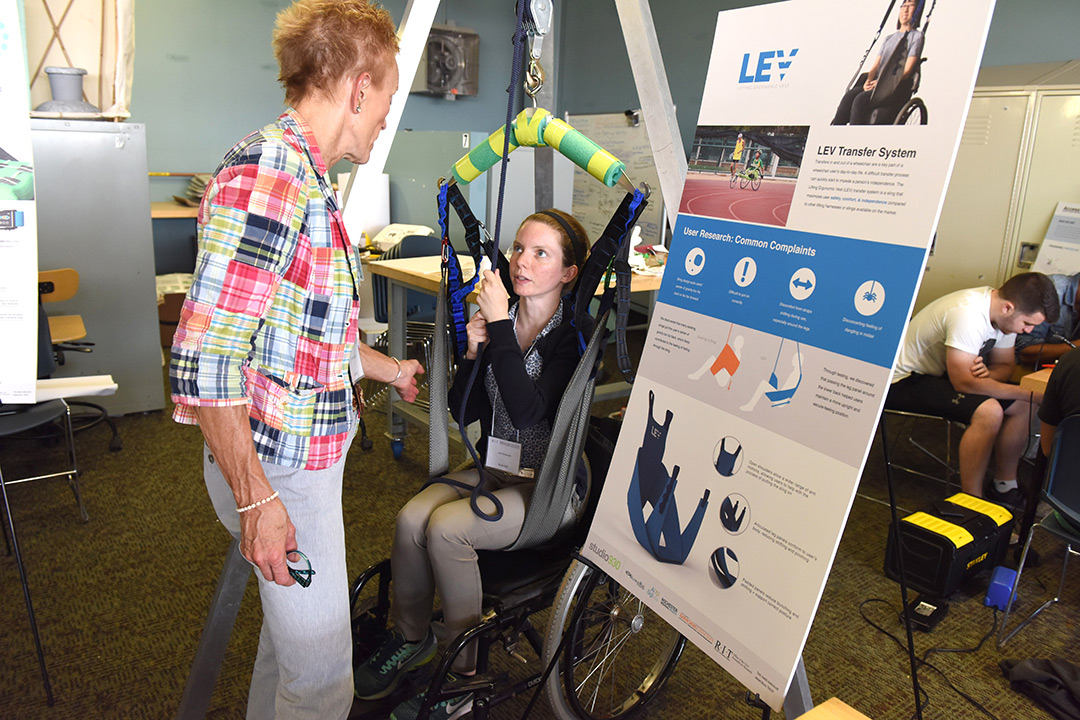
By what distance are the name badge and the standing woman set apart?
1.49 feet

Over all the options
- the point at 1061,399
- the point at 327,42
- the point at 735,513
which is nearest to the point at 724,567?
the point at 735,513

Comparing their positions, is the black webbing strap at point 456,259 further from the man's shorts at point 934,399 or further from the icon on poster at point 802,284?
the man's shorts at point 934,399

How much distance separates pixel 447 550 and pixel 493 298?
1.68 ft

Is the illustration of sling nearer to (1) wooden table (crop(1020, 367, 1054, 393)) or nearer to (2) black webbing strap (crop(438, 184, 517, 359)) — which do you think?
(2) black webbing strap (crop(438, 184, 517, 359))

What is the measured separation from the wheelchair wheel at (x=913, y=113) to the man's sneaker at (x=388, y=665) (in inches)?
52.8

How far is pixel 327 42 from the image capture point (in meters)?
1.07

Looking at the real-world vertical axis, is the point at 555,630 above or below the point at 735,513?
below

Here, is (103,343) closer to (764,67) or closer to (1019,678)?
(764,67)

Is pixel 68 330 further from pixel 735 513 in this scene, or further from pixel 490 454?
pixel 735 513

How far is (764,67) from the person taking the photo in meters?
1.12

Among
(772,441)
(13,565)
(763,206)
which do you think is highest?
(763,206)

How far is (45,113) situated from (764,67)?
10.9ft

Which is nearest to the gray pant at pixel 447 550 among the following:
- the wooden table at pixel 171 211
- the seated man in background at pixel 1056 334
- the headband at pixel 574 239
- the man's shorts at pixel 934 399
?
the headband at pixel 574 239

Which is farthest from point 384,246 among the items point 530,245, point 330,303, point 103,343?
point 330,303
